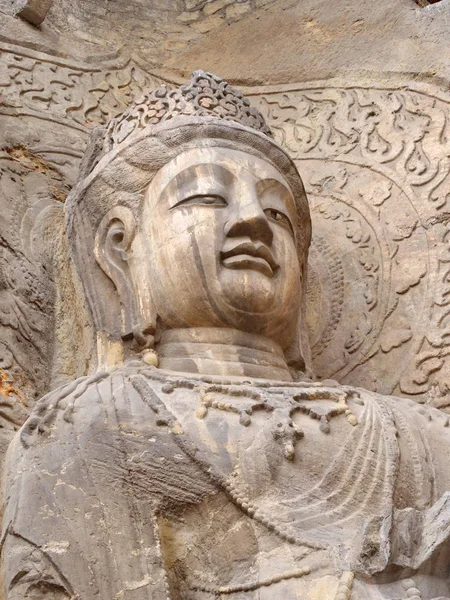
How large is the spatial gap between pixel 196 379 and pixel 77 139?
225cm

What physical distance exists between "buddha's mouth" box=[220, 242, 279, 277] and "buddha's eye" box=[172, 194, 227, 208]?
0.25m

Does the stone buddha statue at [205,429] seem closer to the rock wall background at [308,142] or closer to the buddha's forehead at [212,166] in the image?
the buddha's forehead at [212,166]

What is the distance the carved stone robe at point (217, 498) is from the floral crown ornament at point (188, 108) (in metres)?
1.36

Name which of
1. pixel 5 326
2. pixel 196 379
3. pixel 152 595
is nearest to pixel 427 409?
pixel 196 379

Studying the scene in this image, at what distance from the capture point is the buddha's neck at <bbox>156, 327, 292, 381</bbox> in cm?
456

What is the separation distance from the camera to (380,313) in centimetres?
559

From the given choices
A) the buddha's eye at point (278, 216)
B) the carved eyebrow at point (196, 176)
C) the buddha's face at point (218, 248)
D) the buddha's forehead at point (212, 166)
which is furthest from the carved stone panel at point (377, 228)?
the carved eyebrow at point (196, 176)

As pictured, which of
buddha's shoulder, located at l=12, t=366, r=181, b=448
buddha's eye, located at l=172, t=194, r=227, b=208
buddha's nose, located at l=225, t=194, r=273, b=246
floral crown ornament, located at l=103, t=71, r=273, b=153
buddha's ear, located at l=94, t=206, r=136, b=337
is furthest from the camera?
floral crown ornament, located at l=103, t=71, r=273, b=153

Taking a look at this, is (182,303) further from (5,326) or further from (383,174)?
(383,174)

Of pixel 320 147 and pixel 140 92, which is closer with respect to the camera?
pixel 320 147

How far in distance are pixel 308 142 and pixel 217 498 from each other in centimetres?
287

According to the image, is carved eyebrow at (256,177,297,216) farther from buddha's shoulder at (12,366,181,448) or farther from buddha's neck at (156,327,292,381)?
buddha's shoulder at (12,366,181,448)

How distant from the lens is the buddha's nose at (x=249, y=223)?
4.67 meters

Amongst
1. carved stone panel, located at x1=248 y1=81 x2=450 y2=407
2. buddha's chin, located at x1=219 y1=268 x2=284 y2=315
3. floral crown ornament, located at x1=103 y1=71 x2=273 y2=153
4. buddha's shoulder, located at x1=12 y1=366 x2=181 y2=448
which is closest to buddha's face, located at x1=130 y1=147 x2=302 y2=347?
buddha's chin, located at x1=219 y1=268 x2=284 y2=315
